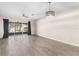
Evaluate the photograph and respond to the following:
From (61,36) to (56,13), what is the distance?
68.6 inches

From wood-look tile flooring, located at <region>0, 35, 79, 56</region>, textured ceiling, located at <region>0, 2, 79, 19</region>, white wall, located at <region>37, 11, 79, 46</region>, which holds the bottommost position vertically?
wood-look tile flooring, located at <region>0, 35, 79, 56</region>

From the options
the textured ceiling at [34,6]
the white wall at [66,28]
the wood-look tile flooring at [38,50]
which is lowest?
the wood-look tile flooring at [38,50]

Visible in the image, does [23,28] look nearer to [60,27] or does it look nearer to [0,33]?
[0,33]

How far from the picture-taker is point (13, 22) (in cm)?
1397

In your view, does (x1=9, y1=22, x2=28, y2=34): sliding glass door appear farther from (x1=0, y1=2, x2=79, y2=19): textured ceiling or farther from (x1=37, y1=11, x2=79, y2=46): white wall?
(x1=37, y1=11, x2=79, y2=46): white wall

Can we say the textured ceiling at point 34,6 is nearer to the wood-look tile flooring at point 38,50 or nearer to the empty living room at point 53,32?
the empty living room at point 53,32

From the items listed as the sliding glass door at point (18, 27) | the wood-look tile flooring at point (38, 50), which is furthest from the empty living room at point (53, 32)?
the sliding glass door at point (18, 27)

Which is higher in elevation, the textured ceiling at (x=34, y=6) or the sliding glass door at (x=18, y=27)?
the textured ceiling at (x=34, y=6)

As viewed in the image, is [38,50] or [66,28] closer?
[38,50]

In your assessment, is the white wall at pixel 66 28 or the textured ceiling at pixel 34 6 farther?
the white wall at pixel 66 28

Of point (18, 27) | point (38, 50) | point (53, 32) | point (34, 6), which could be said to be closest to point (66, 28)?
point (53, 32)

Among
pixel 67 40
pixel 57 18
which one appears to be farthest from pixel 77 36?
pixel 57 18

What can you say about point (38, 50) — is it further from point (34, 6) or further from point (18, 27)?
point (18, 27)

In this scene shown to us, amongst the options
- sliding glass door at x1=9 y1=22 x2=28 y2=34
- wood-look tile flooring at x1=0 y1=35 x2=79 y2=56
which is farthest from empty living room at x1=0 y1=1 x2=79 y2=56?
sliding glass door at x1=9 y1=22 x2=28 y2=34
